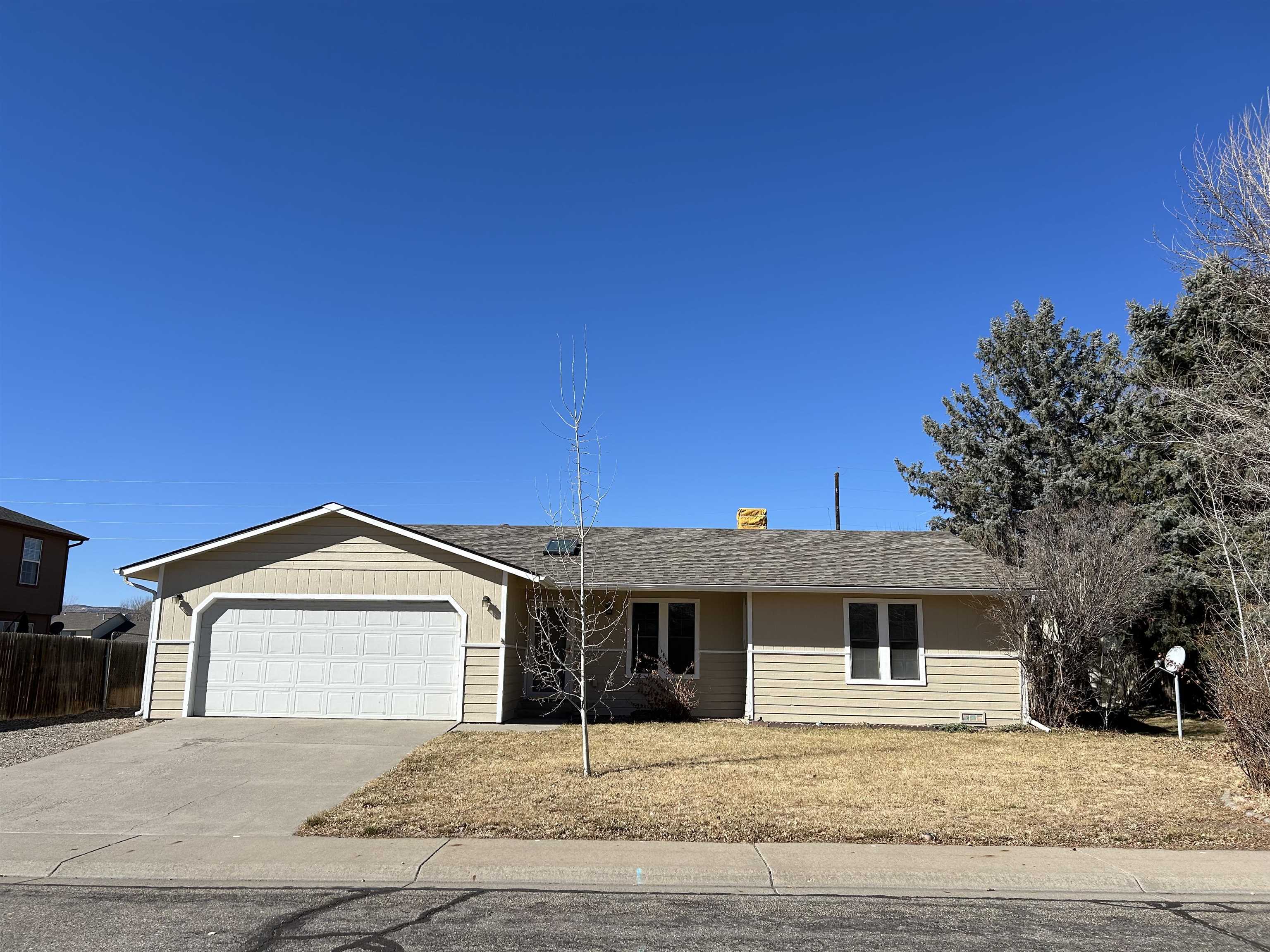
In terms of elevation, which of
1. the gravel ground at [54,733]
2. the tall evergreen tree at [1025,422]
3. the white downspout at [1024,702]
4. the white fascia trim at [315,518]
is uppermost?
the tall evergreen tree at [1025,422]

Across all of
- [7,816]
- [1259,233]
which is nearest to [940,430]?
[1259,233]

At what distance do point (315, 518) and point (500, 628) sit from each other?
398 cm

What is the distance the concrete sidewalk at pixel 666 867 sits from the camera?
6.63 meters

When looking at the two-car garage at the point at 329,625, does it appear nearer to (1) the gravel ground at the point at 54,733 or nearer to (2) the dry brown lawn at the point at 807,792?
(1) the gravel ground at the point at 54,733

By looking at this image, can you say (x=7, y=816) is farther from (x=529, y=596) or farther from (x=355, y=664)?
(x=529, y=596)

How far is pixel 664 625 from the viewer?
58.3 feet

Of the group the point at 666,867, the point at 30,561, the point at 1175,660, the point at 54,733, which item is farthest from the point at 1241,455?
the point at 30,561

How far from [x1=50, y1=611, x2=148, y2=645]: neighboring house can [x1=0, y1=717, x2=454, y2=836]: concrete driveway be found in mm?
8820

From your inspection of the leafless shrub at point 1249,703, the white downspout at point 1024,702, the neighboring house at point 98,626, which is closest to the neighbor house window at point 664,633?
the white downspout at point 1024,702

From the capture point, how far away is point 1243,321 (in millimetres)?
13766

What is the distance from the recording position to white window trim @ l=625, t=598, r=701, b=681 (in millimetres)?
17484

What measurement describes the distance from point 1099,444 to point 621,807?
20.5 m

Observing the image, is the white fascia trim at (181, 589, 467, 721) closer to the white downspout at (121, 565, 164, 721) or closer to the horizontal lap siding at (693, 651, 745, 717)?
the white downspout at (121, 565, 164, 721)

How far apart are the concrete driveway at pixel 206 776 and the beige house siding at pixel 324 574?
70.4 inches
